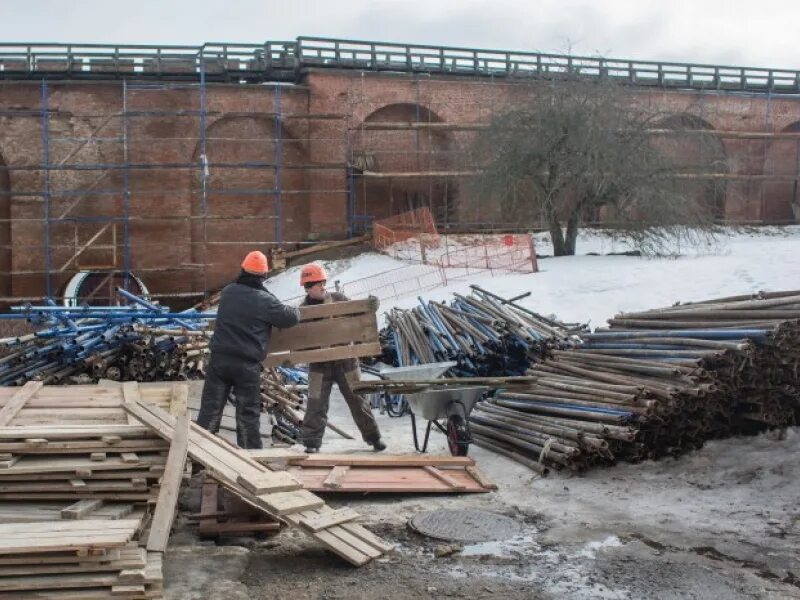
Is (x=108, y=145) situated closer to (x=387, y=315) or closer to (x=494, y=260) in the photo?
(x=494, y=260)

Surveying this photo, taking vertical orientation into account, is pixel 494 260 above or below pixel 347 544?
above

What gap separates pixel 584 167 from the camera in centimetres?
2302

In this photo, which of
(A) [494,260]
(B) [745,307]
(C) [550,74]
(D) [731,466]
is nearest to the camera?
(D) [731,466]

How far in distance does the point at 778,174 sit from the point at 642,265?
1681cm

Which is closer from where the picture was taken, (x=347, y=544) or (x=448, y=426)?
(x=347, y=544)

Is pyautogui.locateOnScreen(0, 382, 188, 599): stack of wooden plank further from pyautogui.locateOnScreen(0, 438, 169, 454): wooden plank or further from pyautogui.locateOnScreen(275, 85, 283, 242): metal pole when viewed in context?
pyautogui.locateOnScreen(275, 85, 283, 242): metal pole

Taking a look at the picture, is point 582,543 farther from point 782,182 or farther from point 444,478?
point 782,182

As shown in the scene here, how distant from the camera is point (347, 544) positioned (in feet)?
20.4

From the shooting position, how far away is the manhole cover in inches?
268

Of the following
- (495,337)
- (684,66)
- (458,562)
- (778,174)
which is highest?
(684,66)

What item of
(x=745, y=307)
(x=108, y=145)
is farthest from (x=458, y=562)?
(x=108, y=145)

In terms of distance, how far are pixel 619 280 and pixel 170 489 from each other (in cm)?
1553

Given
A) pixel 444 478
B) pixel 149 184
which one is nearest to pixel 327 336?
pixel 444 478

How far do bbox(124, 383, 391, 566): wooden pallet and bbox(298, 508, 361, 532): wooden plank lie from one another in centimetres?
1
